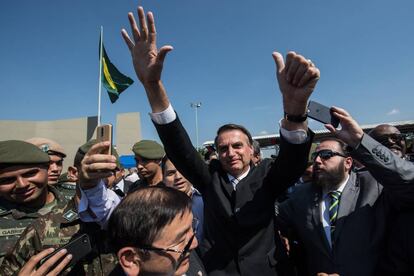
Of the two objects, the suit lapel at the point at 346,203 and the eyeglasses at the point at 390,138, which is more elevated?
the eyeglasses at the point at 390,138

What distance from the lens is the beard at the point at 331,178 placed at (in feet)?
8.00

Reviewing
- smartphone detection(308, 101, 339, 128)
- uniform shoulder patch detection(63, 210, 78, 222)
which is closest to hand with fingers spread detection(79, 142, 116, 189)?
uniform shoulder patch detection(63, 210, 78, 222)

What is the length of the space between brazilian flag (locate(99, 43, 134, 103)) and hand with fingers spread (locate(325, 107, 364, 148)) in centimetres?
1162

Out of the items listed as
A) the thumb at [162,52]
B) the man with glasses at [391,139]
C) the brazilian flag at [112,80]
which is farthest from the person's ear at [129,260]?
the brazilian flag at [112,80]

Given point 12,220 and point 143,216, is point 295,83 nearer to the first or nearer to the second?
point 143,216

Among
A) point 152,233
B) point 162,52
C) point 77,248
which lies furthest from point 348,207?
point 77,248

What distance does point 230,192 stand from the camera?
2.14 meters

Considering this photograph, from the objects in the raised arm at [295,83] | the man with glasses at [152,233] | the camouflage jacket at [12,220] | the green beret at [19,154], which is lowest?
the camouflage jacket at [12,220]

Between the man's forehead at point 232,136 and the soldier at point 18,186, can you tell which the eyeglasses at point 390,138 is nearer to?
the man's forehead at point 232,136

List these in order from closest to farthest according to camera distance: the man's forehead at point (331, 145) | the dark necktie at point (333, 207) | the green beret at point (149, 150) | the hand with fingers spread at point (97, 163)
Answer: the hand with fingers spread at point (97, 163) < the dark necktie at point (333, 207) < the man's forehead at point (331, 145) < the green beret at point (149, 150)

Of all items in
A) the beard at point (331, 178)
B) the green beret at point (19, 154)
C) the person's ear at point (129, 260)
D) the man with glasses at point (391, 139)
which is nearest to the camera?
the person's ear at point (129, 260)

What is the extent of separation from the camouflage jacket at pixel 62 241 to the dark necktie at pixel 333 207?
162 cm

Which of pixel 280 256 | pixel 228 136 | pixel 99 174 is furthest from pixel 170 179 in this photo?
pixel 99 174

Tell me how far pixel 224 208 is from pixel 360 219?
3.25 ft
